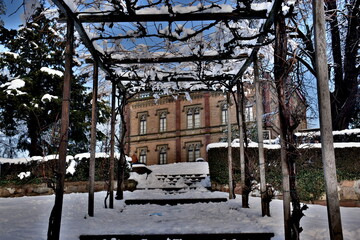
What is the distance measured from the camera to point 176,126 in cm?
2847

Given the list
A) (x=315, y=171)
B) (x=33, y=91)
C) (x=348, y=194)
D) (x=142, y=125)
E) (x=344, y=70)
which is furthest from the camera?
(x=142, y=125)

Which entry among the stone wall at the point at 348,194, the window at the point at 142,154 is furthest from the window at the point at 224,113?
the stone wall at the point at 348,194

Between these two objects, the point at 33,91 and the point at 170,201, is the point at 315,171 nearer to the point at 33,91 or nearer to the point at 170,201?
the point at 170,201

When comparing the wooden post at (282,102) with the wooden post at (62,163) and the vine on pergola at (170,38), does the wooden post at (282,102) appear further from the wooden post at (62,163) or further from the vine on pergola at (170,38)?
the wooden post at (62,163)

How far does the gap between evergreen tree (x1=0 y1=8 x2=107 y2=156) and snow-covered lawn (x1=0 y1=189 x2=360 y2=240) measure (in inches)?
342

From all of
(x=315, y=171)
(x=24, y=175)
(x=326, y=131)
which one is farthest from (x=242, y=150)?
(x=24, y=175)

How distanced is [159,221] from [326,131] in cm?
Answer: 349

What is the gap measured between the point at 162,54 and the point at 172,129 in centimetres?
2272

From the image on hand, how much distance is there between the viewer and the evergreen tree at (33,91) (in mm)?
14330

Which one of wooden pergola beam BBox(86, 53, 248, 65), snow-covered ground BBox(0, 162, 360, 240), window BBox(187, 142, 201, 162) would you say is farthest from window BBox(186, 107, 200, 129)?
wooden pergola beam BBox(86, 53, 248, 65)

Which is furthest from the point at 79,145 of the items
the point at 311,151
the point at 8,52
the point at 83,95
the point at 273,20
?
the point at 273,20

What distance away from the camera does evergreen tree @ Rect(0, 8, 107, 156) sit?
47.0 ft

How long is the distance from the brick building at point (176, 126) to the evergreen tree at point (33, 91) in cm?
1004

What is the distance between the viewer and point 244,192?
247 inches
